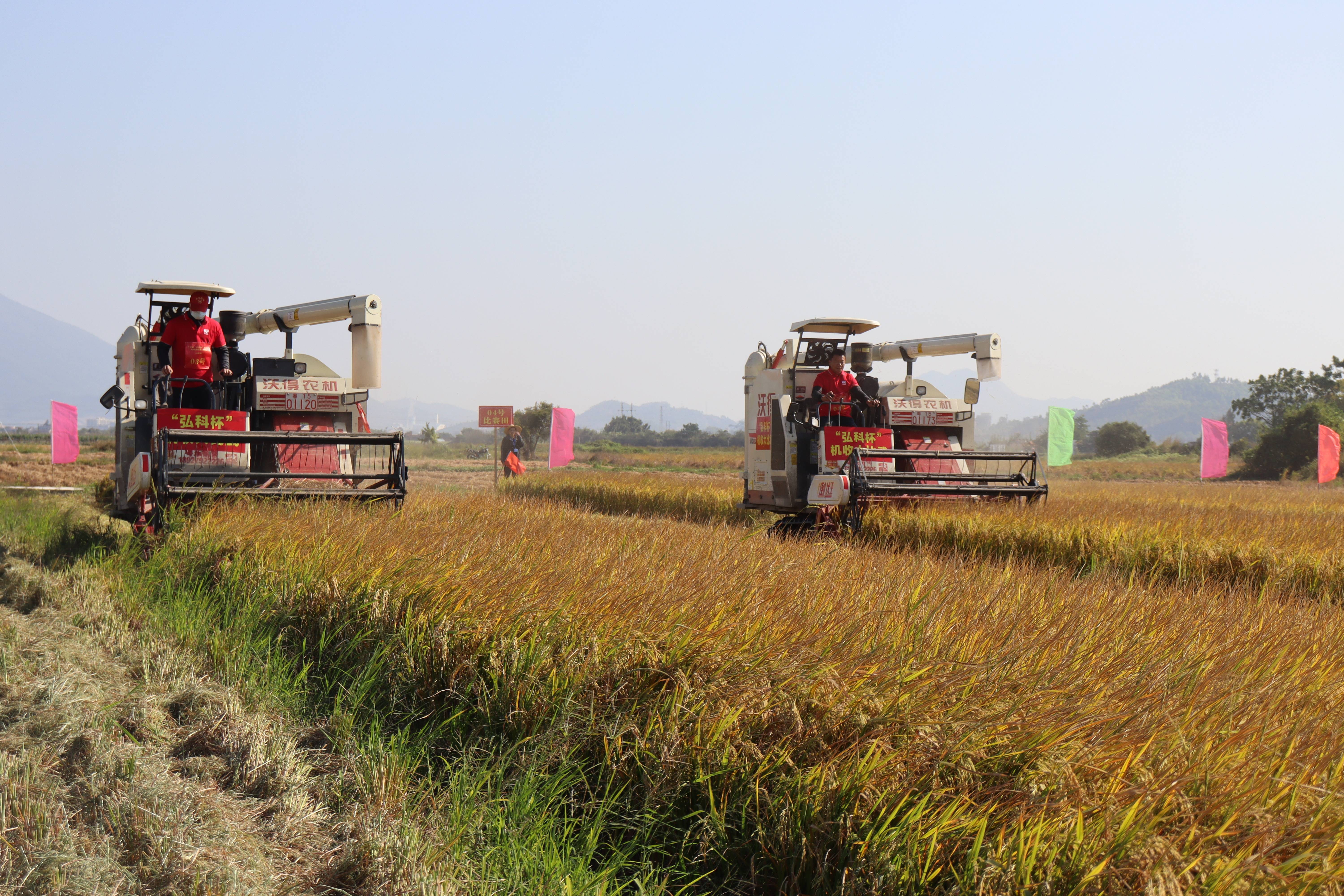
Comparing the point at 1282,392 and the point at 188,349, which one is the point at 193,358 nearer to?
the point at 188,349

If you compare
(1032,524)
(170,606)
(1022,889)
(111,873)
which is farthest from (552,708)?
(1032,524)

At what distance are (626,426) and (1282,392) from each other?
101m

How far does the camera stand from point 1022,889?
228cm

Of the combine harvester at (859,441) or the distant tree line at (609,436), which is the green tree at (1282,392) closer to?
the distant tree line at (609,436)

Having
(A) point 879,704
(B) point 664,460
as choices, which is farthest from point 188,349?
(B) point 664,460

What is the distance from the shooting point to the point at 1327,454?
1242 inches

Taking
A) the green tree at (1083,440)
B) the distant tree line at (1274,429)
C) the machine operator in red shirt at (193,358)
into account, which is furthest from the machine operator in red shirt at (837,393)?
the green tree at (1083,440)

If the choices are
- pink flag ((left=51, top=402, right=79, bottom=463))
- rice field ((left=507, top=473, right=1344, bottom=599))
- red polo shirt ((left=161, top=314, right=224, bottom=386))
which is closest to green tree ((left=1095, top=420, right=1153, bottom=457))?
rice field ((left=507, top=473, right=1344, bottom=599))

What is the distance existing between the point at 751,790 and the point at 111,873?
6.74 ft

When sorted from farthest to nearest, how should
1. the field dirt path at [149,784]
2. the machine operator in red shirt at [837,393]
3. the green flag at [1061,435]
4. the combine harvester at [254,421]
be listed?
the green flag at [1061,435] < the machine operator in red shirt at [837,393] < the combine harvester at [254,421] < the field dirt path at [149,784]

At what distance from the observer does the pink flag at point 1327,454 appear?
99.7ft

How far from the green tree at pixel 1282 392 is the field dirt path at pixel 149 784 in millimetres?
74588

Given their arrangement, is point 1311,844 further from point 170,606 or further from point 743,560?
point 170,606

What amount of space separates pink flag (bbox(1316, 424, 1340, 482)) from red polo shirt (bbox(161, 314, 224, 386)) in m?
31.7
